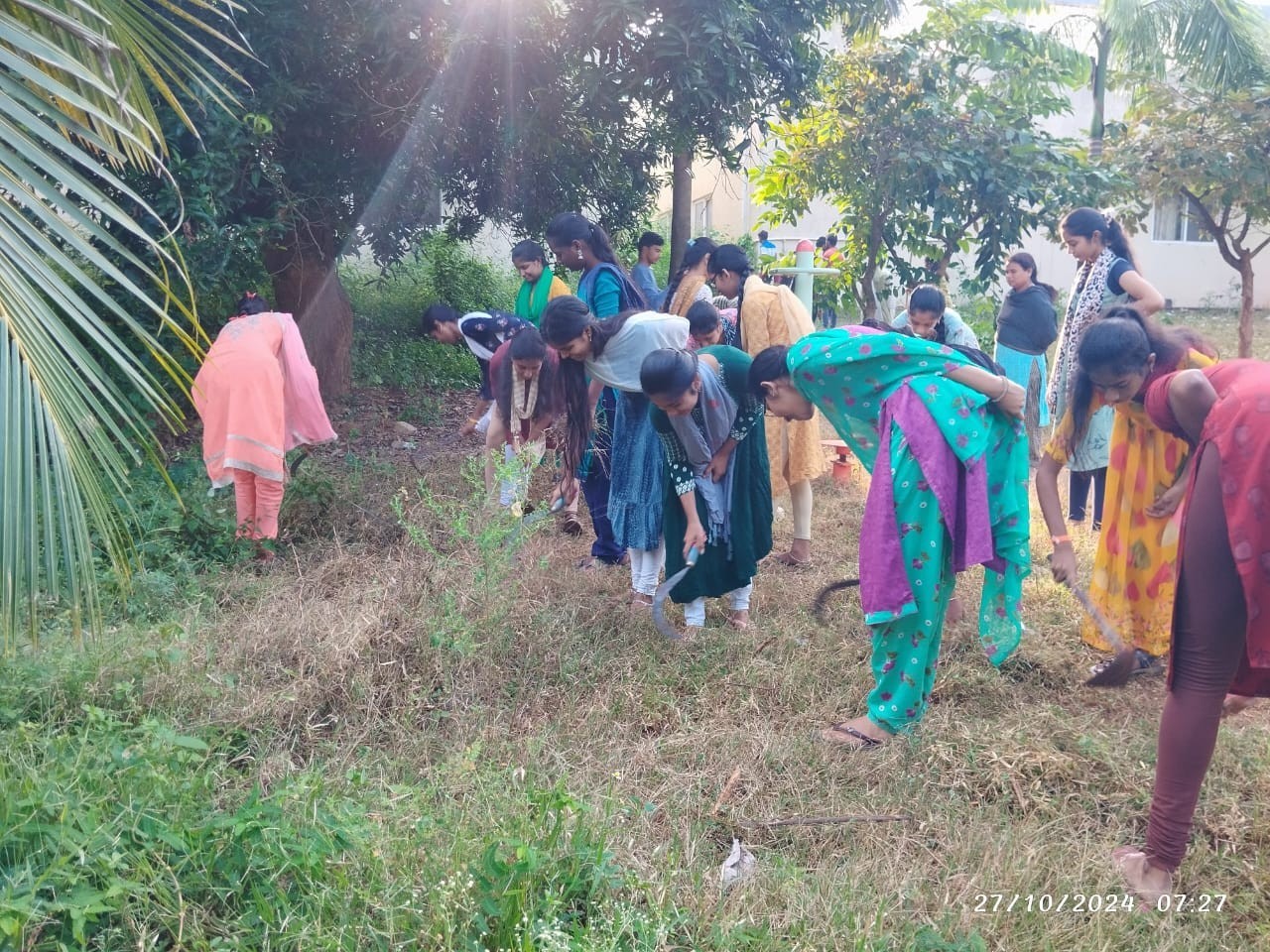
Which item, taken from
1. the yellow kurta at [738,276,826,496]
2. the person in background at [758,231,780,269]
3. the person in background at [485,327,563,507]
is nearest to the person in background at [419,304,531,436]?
the person in background at [485,327,563,507]

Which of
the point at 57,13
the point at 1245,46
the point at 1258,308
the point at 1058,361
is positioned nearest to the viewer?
the point at 57,13

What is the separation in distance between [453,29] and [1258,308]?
1764 cm

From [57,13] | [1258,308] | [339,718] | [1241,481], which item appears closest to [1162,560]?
[1241,481]

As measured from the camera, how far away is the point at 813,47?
20.9 ft

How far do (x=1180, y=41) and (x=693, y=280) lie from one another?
364 inches

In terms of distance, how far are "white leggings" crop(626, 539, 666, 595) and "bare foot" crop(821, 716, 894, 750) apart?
3.86 feet

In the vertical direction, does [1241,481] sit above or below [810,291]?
below

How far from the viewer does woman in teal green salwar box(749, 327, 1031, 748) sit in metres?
2.93

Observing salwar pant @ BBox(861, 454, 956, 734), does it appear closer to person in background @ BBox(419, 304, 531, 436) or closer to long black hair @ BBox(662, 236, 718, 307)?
person in background @ BBox(419, 304, 531, 436)

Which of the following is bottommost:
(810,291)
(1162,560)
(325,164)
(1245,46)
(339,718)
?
(339,718)

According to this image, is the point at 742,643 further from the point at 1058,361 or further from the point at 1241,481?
the point at 1058,361

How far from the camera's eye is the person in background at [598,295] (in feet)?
15.8

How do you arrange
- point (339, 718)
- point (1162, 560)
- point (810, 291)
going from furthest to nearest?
point (810, 291) → point (1162, 560) → point (339, 718)

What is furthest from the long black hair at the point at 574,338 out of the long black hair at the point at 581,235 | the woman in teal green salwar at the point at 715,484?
the long black hair at the point at 581,235
